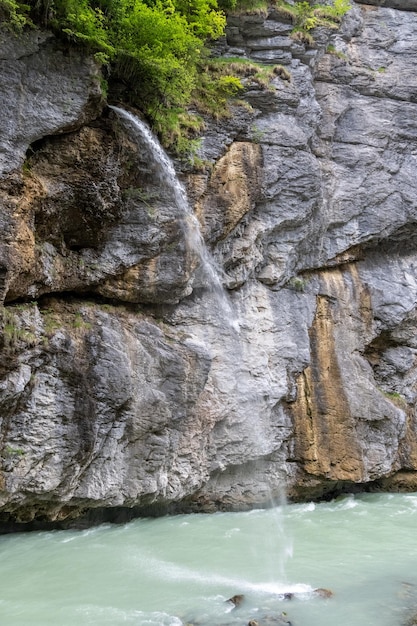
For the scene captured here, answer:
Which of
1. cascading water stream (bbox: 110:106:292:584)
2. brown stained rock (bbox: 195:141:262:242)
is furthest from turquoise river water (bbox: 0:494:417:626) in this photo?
brown stained rock (bbox: 195:141:262:242)

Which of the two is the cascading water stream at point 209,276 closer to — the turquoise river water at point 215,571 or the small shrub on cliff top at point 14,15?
the turquoise river water at point 215,571

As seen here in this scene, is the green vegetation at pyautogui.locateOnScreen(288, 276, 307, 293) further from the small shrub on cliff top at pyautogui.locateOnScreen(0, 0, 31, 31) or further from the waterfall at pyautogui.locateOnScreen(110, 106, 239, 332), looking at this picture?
the small shrub on cliff top at pyautogui.locateOnScreen(0, 0, 31, 31)

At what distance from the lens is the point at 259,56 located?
1332cm

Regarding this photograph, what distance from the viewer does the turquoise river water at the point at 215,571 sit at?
587cm

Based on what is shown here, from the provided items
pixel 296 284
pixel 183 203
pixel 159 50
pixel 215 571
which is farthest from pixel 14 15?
pixel 215 571

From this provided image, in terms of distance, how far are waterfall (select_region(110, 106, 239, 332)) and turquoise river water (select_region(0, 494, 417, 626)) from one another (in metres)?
4.14

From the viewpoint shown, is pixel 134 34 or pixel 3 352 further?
pixel 134 34

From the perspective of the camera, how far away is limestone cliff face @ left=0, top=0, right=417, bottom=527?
8406mm

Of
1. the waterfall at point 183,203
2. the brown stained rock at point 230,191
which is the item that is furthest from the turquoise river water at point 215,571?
the brown stained rock at point 230,191

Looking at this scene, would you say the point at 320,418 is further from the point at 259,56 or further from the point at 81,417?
the point at 259,56

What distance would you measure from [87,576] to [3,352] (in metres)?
3.24

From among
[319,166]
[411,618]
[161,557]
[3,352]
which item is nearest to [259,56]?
[319,166]

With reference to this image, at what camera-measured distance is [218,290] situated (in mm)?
11250

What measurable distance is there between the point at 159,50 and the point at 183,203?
2715 mm
